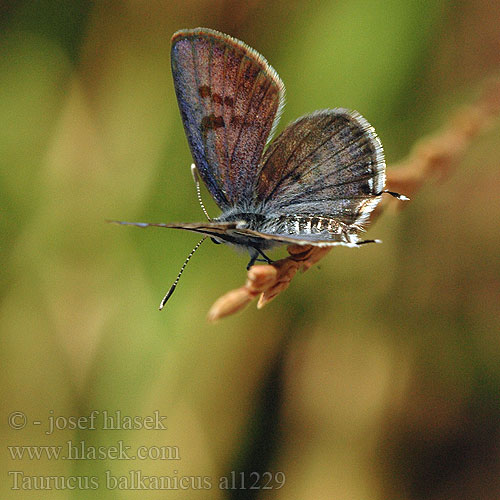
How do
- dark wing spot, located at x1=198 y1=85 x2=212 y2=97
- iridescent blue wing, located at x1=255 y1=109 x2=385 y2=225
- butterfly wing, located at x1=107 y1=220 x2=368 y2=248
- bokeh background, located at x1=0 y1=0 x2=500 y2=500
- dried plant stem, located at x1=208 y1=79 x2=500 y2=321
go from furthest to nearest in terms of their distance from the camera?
bokeh background, located at x1=0 y1=0 x2=500 y2=500 → dark wing spot, located at x1=198 y1=85 x2=212 y2=97 → iridescent blue wing, located at x1=255 y1=109 x2=385 y2=225 → butterfly wing, located at x1=107 y1=220 x2=368 y2=248 → dried plant stem, located at x1=208 y1=79 x2=500 y2=321

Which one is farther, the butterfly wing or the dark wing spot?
the dark wing spot

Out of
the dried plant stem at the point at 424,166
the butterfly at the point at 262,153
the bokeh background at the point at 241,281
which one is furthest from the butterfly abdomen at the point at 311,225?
the bokeh background at the point at 241,281

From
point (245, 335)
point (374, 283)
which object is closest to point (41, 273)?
point (245, 335)

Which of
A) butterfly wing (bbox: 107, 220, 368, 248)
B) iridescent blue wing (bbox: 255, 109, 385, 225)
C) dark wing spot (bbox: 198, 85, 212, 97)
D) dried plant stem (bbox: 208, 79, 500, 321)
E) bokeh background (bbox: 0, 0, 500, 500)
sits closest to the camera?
dried plant stem (bbox: 208, 79, 500, 321)

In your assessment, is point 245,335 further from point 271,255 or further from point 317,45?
point 317,45

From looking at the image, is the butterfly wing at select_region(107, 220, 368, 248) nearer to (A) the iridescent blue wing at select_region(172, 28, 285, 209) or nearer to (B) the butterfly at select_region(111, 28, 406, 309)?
(B) the butterfly at select_region(111, 28, 406, 309)

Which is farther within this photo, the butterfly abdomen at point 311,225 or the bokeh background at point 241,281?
the bokeh background at point 241,281

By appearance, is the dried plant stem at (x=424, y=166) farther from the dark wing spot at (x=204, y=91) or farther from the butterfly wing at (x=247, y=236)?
the dark wing spot at (x=204, y=91)

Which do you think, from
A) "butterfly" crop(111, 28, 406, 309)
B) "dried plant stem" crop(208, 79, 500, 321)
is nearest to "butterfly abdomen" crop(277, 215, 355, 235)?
"butterfly" crop(111, 28, 406, 309)
